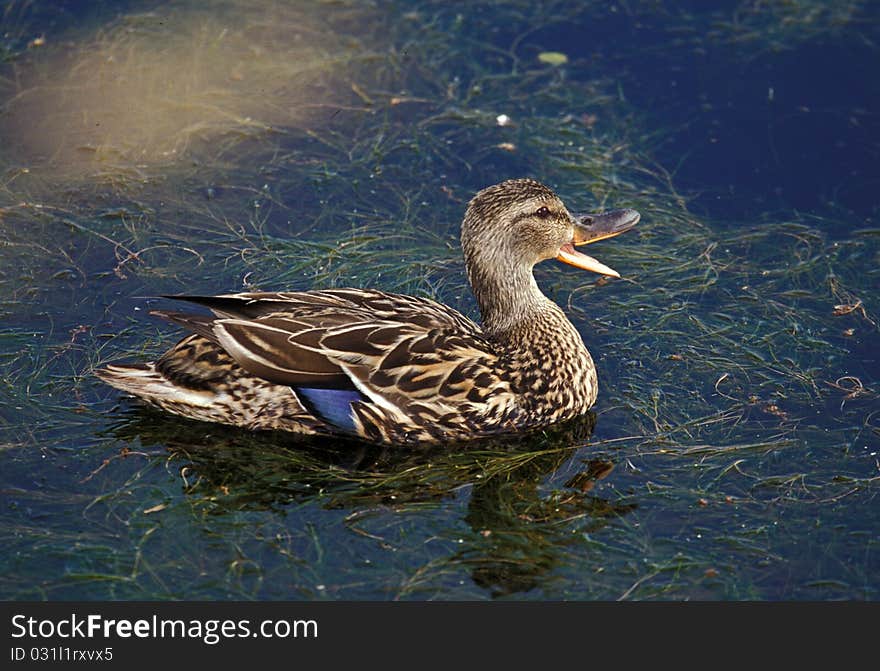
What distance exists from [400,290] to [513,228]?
1.26 metres

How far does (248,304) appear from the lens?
786cm

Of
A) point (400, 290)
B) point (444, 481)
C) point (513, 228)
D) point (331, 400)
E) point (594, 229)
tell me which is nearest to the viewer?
point (444, 481)

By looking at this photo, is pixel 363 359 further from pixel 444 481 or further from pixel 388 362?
pixel 444 481

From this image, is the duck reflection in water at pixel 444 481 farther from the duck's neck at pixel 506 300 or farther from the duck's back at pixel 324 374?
the duck's neck at pixel 506 300

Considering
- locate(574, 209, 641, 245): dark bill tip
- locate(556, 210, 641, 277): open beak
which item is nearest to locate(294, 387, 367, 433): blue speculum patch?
locate(556, 210, 641, 277): open beak

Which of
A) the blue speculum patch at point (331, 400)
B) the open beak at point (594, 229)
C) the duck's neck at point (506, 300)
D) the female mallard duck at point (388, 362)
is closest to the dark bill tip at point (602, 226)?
the open beak at point (594, 229)

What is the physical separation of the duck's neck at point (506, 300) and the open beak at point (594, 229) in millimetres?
386

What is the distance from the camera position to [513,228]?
8.15m

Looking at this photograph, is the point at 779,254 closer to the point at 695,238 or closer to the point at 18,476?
the point at 695,238

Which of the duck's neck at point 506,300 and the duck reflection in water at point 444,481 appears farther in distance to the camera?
the duck's neck at point 506,300

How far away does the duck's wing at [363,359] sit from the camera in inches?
301

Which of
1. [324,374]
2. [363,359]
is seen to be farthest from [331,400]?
[363,359]

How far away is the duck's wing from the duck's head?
0.51m

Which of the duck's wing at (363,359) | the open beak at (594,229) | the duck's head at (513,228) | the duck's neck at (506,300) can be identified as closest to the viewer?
the duck's wing at (363,359)
